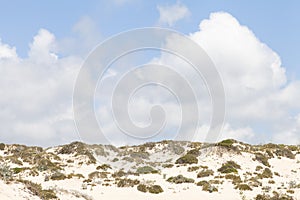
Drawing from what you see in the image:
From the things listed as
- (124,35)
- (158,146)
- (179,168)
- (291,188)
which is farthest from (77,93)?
(158,146)

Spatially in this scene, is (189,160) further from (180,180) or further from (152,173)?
(180,180)

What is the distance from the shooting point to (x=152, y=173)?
34.7 m

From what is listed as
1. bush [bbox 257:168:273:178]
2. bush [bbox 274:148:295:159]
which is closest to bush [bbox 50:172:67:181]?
bush [bbox 257:168:273:178]

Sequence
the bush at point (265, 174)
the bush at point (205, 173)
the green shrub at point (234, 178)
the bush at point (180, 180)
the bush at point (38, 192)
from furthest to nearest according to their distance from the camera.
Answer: the bush at point (265, 174) → the bush at point (205, 173) → the bush at point (180, 180) → the green shrub at point (234, 178) → the bush at point (38, 192)

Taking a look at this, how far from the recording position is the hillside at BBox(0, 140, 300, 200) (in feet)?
81.1

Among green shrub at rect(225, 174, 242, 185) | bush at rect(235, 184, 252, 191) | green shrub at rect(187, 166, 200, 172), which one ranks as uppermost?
green shrub at rect(187, 166, 200, 172)

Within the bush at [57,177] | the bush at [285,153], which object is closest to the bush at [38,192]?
the bush at [57,177]

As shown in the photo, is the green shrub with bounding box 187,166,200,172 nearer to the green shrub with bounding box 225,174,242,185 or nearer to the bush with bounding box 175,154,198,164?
the bush with bounding box 175,154,198,164

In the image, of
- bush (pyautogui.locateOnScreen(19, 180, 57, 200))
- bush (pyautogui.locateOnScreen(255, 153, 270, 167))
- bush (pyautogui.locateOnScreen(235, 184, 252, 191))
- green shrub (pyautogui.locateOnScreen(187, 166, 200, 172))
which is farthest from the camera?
bush (pyautogui.locateOnScreen(255, 153, 270, 167))

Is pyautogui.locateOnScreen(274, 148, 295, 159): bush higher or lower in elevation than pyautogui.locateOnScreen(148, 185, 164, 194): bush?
higher

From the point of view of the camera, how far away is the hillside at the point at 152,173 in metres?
24.7

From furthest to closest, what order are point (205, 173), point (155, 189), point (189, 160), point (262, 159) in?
point (262, 159) → point (189, 160) → point (205, 173) → point (155, 189)

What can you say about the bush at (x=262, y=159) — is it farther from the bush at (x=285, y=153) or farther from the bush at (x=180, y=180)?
the bush at (x=180, y=180)

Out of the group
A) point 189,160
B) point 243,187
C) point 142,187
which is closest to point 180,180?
point 142,187
